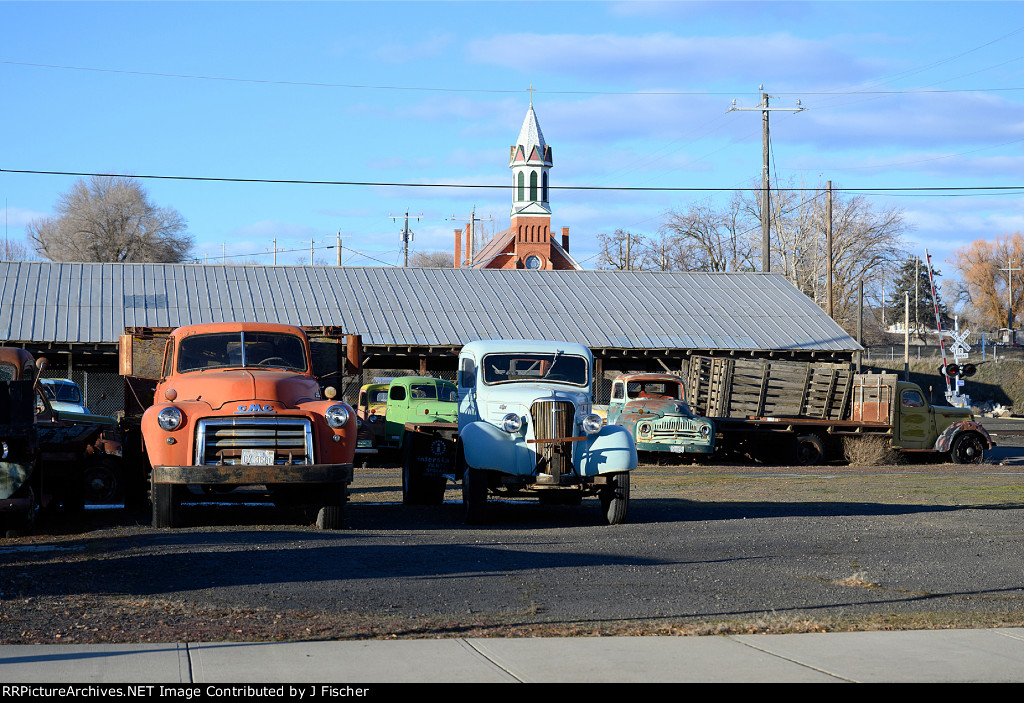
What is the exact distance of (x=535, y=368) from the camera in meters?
15.5

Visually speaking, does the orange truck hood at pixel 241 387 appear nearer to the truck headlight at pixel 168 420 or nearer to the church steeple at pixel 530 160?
the truck headlight at pixel 168 420

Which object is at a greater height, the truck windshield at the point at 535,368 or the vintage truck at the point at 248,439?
the truck windshield at the point at 535,368

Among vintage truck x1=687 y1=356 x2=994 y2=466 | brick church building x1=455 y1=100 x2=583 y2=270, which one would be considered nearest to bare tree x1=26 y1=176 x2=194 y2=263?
brick church building x1=455 y1=100 x2=583 y2=270

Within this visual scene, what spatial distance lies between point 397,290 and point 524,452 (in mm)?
26611

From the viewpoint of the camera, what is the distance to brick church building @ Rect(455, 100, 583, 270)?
76688 mm

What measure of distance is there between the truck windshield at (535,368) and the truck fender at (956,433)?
16.3 metres

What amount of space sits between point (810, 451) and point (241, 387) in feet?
62.9

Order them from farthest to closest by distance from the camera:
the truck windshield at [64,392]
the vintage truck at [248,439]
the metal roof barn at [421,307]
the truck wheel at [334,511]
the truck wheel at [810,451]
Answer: the metal roof barn at [421,307]
the truck wheel at [810,451]
the truck windshield at [64,392]
the truck wheel at [334,511]
the vintage truck at [248,439]

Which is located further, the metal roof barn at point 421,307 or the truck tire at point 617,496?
the metal roof barn at point 421,307

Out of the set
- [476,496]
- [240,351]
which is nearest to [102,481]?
[240,351]

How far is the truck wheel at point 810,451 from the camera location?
2869cm

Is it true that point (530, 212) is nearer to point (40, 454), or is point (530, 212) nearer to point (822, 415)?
point (822, 415)

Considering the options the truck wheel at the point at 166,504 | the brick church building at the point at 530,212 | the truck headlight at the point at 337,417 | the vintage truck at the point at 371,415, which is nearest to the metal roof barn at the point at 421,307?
the vintage truck at the point at 371,415

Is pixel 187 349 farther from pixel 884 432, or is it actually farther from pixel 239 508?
pixel 884 432
